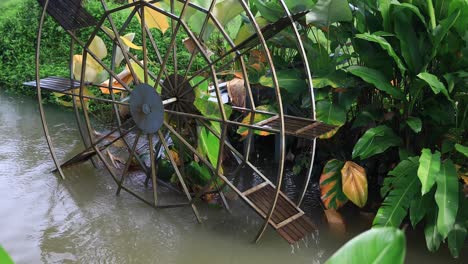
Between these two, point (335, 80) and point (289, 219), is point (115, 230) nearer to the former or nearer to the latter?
→ point (289, 219)

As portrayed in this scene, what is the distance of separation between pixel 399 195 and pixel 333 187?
60 cm

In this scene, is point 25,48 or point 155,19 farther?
point 25,48

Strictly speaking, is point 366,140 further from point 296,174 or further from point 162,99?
point 162,99

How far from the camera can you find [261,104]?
5.02 metres

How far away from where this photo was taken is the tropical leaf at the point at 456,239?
3230 mm

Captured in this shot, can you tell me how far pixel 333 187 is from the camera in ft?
12.8


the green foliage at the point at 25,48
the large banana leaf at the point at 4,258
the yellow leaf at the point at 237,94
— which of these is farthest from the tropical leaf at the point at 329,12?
the green foliage at the point at 25,48

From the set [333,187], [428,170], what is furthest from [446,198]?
[333,187]

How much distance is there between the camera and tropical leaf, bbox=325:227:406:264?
3.02ft

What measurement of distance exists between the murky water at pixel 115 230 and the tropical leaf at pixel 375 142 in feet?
2.01

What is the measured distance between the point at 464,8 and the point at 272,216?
6.11 feet

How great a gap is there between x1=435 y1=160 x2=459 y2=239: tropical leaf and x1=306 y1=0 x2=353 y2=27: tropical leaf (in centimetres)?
133

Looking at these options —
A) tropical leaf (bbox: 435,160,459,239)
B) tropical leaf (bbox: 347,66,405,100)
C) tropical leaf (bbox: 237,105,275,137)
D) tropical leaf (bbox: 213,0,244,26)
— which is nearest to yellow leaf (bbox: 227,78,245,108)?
tropical leaf (bbox: 237,105,275,137)

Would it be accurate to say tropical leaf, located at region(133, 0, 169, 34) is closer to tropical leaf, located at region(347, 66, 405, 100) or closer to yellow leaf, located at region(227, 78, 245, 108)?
yellow leaf, located at region(227, 78, 245, 108)
